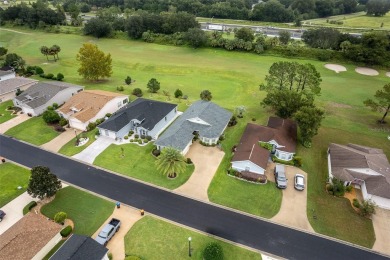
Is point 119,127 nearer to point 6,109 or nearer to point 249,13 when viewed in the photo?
point 6,109

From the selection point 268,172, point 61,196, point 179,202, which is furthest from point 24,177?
point 268,172

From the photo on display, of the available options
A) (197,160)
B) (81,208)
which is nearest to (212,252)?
(197,160)

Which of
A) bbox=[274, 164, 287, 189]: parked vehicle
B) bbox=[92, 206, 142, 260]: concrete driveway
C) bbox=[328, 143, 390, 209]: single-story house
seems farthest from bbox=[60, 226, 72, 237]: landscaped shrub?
bbox=[328, 143, 390, 209]: single-story house

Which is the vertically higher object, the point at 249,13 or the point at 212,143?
the point at 249,13

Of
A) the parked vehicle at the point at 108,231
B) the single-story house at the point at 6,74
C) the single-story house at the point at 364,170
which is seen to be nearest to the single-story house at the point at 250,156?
the single-story house at the point at 364,170

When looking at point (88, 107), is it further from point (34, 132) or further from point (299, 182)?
point (299, 182)

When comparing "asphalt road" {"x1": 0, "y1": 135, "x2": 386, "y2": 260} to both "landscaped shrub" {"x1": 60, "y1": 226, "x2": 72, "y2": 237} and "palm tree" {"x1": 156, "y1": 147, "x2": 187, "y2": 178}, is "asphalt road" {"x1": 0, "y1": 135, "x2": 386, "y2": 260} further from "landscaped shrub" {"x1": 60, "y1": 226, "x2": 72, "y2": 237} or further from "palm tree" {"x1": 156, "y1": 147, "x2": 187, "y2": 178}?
"landscaped shrub" {"x1": 60, "y1": 226, "x2": 72, "y2": 237}
